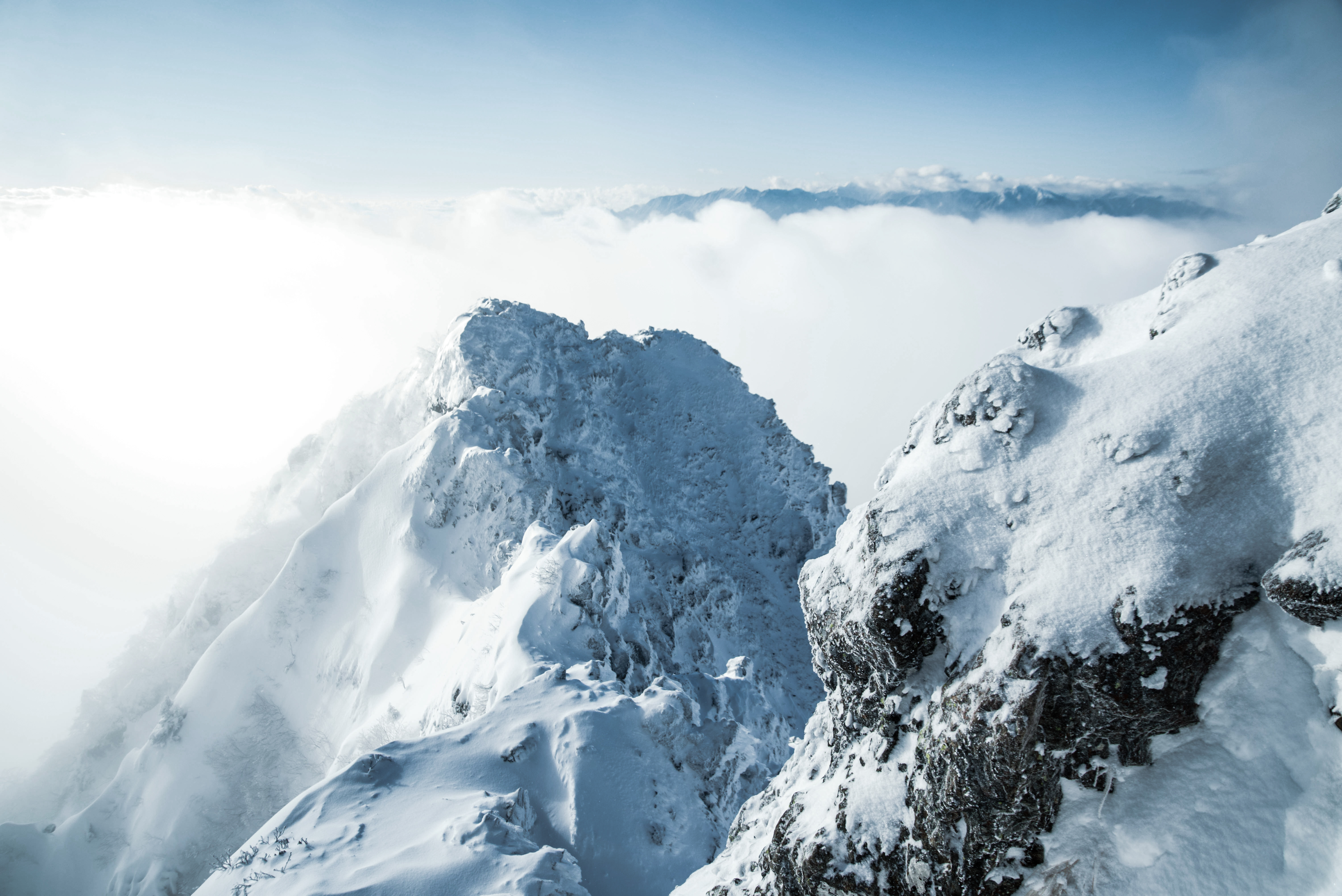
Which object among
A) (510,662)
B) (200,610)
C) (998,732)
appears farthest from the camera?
(200,610)

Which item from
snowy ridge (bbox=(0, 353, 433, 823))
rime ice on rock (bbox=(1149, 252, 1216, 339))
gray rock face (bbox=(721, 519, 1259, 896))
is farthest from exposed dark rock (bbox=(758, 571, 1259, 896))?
snowy ridge (bbox=(0, 353, 433, 823))

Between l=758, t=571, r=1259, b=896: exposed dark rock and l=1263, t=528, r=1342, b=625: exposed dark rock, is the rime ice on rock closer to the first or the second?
l=1263, t=528, r=1342, b=625: exposed dark rock

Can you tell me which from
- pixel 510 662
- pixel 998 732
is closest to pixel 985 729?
pixel 998 732

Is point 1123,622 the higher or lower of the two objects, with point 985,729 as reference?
higher

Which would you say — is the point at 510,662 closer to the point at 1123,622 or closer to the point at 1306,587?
the point at 1123,622

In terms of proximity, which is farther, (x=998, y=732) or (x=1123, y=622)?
(x=998, y=732)
